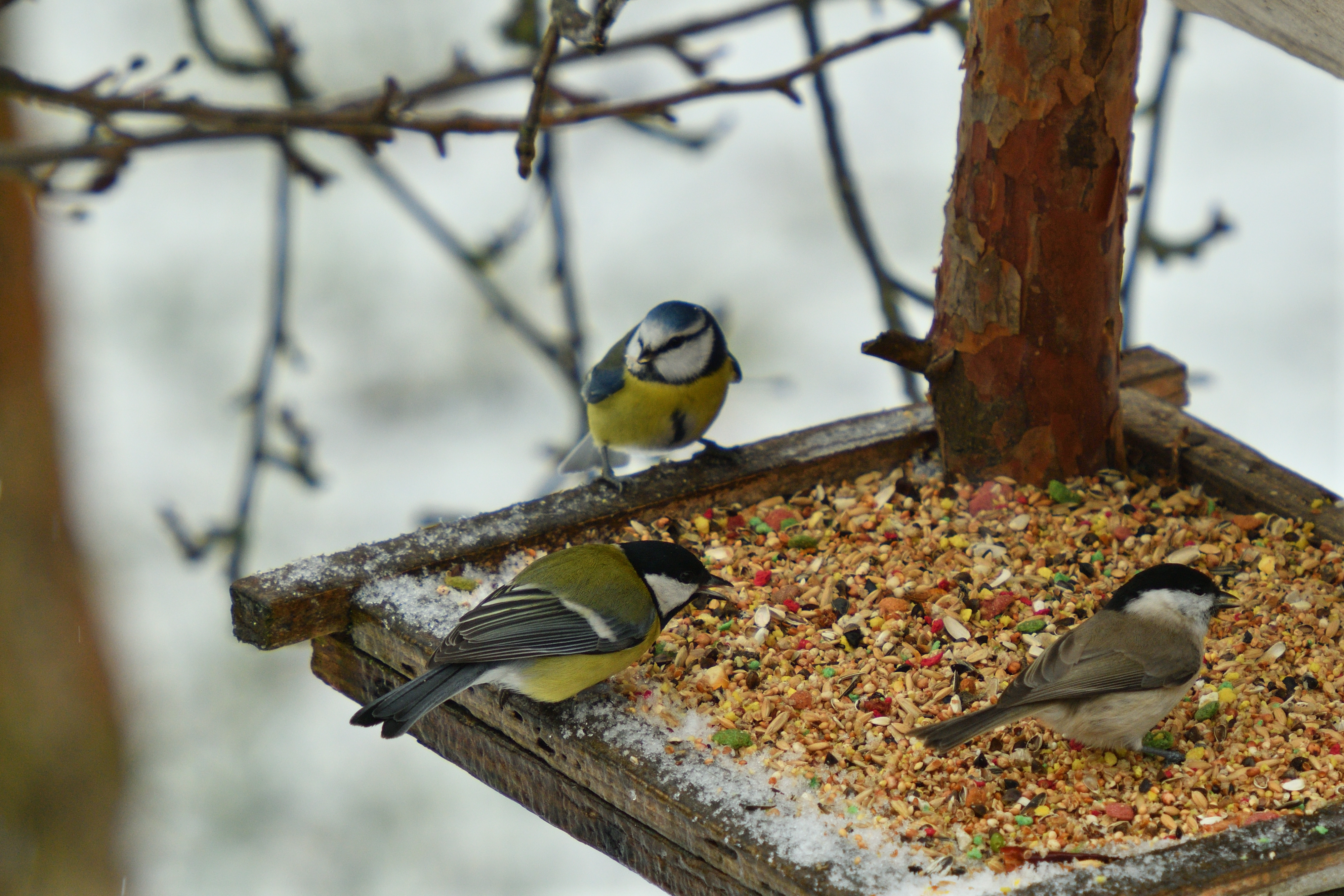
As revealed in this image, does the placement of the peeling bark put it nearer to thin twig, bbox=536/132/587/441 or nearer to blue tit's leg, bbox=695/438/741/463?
blue tit's leg, bbox=695/438/741/463

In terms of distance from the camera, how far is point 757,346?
5031mm

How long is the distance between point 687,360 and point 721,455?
234mm

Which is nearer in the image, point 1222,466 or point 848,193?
point 1222,466

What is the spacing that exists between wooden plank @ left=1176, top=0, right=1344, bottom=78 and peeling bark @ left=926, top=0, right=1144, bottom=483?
256 millimetres

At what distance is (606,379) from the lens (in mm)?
3078

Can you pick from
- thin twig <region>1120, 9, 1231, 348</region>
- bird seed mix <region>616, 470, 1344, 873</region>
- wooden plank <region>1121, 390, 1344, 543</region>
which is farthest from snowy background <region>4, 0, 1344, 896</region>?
bird seed mix <region>616, 470, 1344, 873</region>

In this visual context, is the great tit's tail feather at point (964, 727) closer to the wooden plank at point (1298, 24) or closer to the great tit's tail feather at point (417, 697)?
the great tit's tail feather at point (417, 697)

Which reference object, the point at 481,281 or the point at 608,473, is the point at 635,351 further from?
the point at 481,281

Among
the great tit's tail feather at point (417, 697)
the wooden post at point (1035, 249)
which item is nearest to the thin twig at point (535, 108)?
the great tit's tail feather at point (417, 697)

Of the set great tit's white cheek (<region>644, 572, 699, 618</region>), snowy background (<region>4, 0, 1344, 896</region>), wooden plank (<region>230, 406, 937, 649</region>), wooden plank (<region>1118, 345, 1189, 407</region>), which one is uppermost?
snowy background (<region>4, 0, 1344, 896</region>)

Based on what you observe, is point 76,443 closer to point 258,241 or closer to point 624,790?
point 258,241

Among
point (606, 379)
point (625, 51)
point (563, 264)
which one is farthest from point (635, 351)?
point (625, 51)

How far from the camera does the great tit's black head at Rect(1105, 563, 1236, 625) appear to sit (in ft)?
6.97

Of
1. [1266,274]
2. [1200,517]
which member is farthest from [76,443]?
[1266,274]
